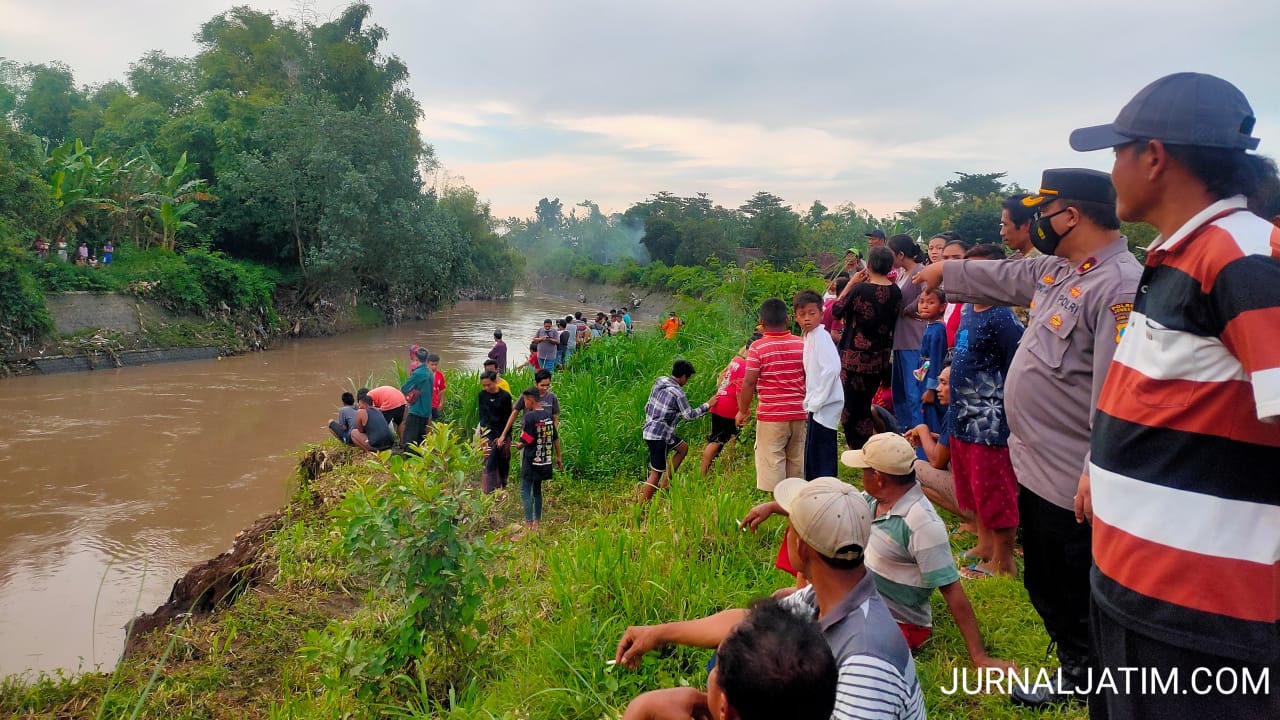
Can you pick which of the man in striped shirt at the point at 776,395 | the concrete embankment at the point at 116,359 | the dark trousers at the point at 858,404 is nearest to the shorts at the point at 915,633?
the man in striped shirt at the point at 776,395

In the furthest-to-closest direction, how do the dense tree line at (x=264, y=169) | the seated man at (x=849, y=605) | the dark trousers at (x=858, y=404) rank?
the dense tree line at (x=264, y=169), the dark trousers at (x=858, y=404), the seated man at (x=849, y=605)

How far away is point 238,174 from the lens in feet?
79.3

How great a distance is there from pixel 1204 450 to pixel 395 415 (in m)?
9.40

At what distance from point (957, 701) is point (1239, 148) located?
2105 millimetres

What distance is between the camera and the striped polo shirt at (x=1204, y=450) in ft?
4.10

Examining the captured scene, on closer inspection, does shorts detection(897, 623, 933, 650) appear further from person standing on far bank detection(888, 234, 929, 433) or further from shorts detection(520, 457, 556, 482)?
shorts detection(520, 457, 556, 482)

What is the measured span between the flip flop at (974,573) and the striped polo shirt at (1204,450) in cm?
227

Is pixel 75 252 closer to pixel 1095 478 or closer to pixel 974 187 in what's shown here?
pixel 1095 478

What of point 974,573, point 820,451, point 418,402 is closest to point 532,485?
point 418,402

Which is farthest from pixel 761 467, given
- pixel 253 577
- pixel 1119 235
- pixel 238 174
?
pixel 238 174

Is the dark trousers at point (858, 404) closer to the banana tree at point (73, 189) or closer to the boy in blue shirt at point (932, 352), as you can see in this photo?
the boy in blue shirt at point (932, 352)

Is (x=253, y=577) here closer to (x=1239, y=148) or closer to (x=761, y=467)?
(x=761, y=467)

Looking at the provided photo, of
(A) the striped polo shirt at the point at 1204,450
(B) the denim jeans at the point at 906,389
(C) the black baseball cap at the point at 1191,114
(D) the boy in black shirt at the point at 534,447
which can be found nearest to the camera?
(A) the striped polo shirt at the point at 1204,450

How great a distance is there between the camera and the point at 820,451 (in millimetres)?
4441
